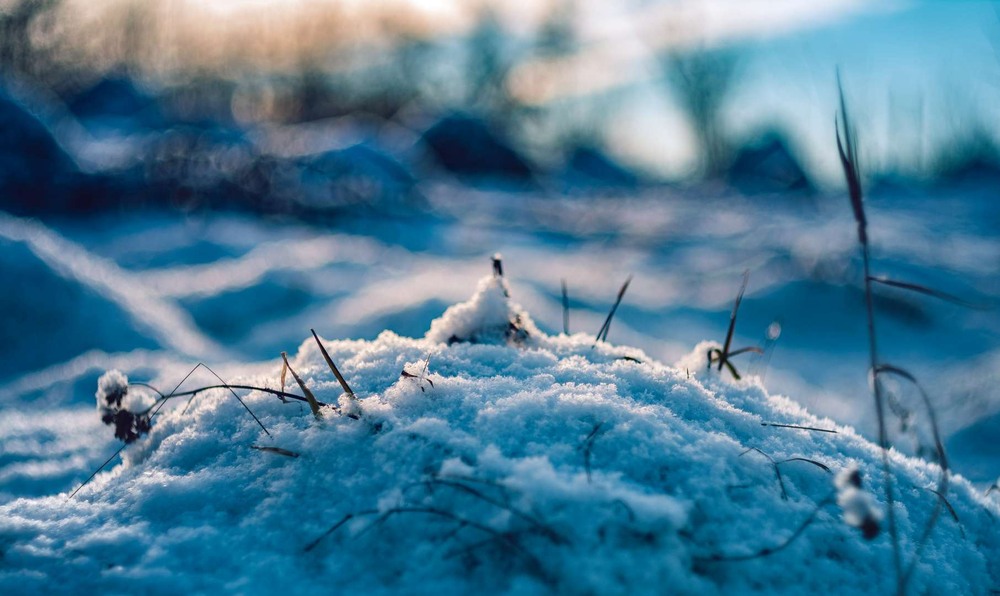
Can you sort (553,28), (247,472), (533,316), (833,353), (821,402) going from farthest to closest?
1. (553,28)
2. (833,353)
3. (533,316)
4. (821,402)
5. (247,472)

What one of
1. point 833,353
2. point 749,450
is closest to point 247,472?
point 749,450

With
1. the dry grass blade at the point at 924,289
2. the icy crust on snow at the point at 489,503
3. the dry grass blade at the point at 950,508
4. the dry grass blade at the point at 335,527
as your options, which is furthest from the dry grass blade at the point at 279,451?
the dry grass blade at the point at 950,508

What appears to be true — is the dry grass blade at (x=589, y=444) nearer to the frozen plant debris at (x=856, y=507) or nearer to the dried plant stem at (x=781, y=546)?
the dried plant stem at (x=781, y=546)

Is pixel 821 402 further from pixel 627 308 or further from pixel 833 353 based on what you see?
pixel 627 308

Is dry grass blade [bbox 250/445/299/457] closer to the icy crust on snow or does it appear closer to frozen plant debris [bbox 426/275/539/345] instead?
the icy crust on snow

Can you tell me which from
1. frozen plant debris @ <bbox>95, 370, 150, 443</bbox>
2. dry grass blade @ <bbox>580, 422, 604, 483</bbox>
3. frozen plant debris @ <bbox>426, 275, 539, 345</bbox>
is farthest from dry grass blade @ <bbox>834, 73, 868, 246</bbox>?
frozen plant debris @ <bbox>95, 370, 150, 443</bbox>

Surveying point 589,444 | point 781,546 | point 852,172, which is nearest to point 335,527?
point 589,444

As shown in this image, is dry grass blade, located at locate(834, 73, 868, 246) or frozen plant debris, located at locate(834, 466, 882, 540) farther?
dry grass blade, located at locate(834, 73, 868, 246)
